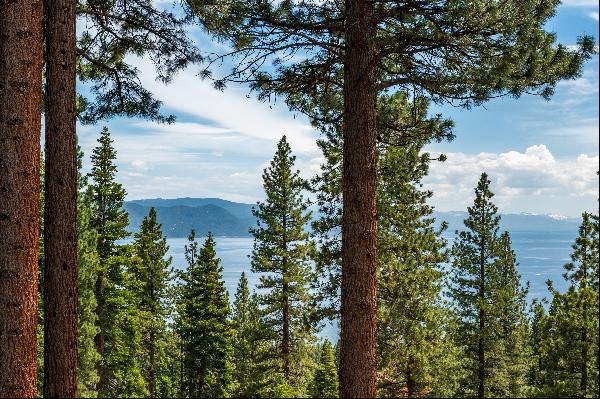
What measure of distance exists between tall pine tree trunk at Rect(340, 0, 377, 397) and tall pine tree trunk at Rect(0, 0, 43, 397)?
3.04m

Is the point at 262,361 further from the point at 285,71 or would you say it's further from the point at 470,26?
the point at 470,26

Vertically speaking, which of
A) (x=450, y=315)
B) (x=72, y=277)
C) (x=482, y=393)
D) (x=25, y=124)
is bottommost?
(x=482, y=393)

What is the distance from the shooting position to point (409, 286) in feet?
51.3

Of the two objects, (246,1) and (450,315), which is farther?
(450,315)

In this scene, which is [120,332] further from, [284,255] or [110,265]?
[284,255]

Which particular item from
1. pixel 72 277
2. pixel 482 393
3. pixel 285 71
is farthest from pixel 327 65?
pixel 482 393

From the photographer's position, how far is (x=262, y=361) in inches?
824

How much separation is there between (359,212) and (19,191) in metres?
3.30

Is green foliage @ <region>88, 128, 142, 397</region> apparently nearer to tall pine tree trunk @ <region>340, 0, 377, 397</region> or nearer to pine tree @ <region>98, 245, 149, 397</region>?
pine tree @ <region>98, 245, 149, 397</region>

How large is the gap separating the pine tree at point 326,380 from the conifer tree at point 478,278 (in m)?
5.18

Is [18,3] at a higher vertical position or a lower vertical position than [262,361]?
higher

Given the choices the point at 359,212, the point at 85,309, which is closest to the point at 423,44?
the point at 359,212

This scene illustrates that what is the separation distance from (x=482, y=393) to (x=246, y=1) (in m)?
19.0

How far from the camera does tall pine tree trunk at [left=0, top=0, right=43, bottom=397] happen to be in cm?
479
